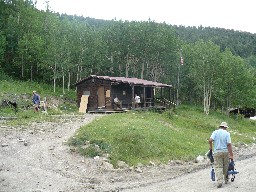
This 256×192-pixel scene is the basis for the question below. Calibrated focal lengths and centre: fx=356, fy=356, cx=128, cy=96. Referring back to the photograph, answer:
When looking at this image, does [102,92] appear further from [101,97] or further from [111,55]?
[111,55]

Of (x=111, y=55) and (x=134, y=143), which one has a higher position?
(x=111, y=55)

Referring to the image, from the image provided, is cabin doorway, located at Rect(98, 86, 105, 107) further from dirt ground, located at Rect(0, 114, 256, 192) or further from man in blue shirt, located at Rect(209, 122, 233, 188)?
man in blue shirt, located at Rect(209, 122, 233, 188)

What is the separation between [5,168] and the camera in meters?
15.4

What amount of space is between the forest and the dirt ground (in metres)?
34.0

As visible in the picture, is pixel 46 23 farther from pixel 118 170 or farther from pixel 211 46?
pixel 118 170

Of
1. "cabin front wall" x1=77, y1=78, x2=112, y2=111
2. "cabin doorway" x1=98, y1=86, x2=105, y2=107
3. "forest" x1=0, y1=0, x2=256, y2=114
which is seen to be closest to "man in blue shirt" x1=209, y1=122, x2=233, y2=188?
"cabin front wall" x1=77, y1=78, x2=112, y2=111

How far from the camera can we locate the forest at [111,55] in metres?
54.5

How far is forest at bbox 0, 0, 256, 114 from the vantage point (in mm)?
54531

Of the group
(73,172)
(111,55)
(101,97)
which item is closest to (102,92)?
(101,97)

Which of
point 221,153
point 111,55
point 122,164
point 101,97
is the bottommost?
point 122,164

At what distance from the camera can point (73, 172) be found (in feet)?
52.7

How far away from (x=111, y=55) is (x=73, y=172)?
153 ft

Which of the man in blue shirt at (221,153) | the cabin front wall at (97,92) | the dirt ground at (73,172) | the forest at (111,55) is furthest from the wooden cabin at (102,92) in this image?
the man in blue shirt at (221,153)

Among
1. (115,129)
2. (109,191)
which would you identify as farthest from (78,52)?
(109,191)
